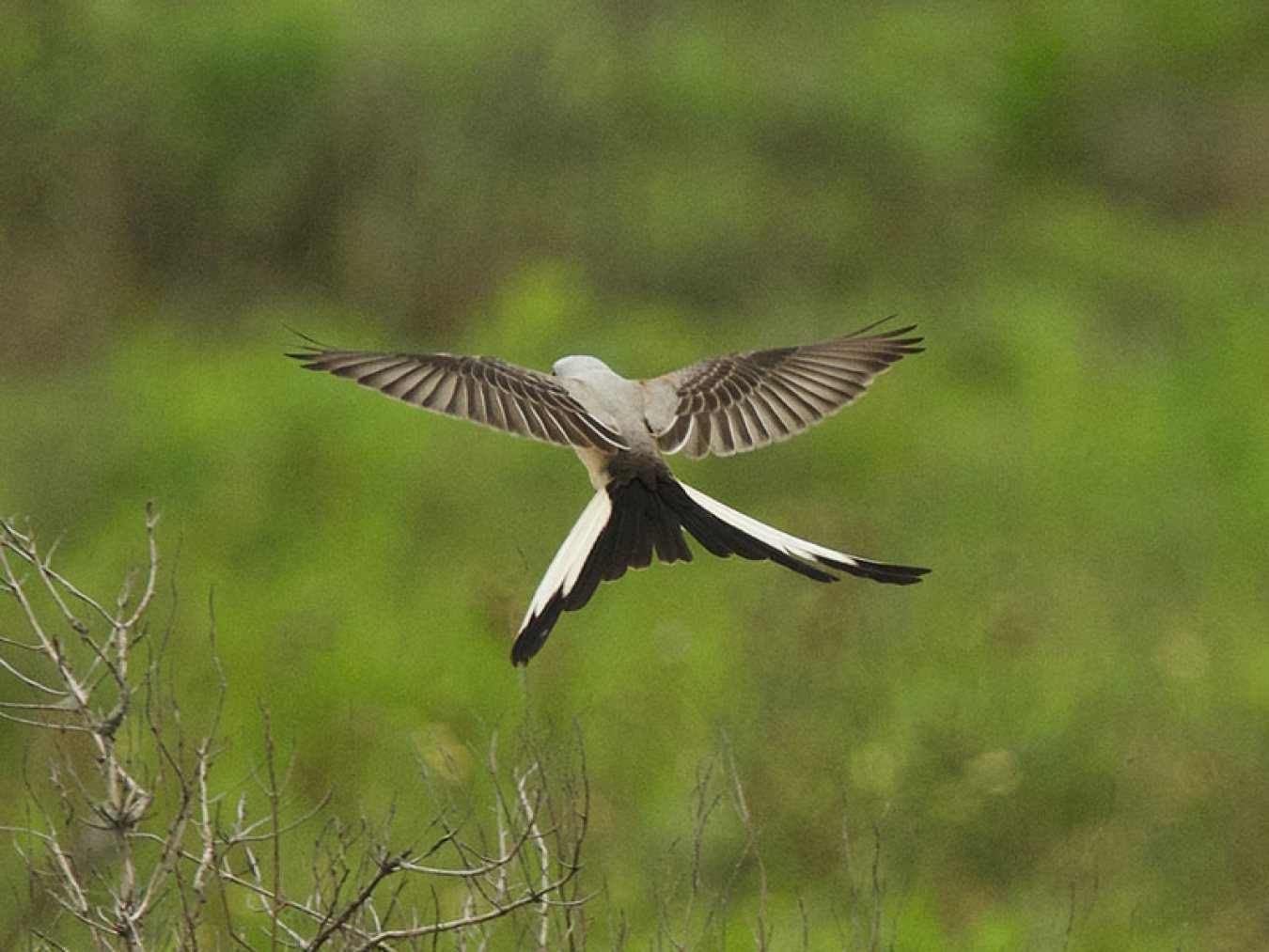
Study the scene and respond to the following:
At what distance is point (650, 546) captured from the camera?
184 inches

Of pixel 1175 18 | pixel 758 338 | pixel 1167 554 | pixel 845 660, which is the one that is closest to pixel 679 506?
pixel 845 660

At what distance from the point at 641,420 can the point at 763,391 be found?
1.77ft

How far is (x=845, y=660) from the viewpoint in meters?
9.08

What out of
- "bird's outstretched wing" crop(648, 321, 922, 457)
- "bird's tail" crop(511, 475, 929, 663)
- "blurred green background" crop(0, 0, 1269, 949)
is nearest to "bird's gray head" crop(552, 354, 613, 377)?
"bird's outstretched wing" crop(648, 321, 922, 457)

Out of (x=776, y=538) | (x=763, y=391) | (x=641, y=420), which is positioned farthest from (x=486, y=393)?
(x=763, y=391)

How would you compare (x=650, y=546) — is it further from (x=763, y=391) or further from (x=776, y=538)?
(x=763, y=391)

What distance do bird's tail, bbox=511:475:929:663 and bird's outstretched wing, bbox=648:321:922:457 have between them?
1.04ft

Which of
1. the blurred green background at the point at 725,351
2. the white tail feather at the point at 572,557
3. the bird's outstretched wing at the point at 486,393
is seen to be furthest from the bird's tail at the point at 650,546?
the blurred green background at the point at 725,351

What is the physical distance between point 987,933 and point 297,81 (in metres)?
8.48

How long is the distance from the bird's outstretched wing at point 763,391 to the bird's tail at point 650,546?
0.32 metres

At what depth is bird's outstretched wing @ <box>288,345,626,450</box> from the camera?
466cm

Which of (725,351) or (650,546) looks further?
(725,351)

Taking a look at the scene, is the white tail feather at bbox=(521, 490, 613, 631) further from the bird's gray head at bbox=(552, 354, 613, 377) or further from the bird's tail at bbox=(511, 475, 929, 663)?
the bird's gray head at bbox=(552, 354, 613, 377)

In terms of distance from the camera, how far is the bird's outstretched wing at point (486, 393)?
4.66 m
